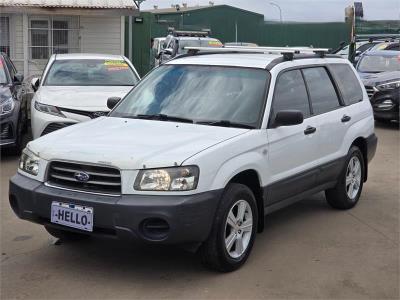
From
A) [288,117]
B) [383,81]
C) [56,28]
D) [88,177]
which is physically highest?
[56,28]

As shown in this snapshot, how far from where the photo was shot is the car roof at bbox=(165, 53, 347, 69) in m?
5.27

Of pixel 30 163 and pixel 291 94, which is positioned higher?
pixel 291 94

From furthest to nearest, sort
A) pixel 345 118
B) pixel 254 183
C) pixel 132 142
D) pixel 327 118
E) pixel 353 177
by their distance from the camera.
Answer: pixel 353 177
pixel 345 118
pixel 327 118
pixel 254 183
pixel 132 142

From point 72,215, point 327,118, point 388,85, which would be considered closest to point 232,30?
point 388,85

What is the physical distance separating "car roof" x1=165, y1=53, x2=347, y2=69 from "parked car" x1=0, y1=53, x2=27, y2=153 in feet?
11.9

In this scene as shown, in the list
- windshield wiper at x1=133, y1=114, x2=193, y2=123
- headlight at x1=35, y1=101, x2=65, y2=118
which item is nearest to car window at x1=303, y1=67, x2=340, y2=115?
windshield wiper at x1=133, y1=114, x2=193, y2=123

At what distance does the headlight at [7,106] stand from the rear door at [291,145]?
4.70m

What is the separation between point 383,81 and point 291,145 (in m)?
8.40

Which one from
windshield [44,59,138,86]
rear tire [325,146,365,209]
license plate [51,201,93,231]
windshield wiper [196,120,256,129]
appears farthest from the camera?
windshield [44,59,138,86]

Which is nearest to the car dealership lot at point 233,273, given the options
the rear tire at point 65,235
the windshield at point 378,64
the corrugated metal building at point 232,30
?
the rear tire at point 65,235

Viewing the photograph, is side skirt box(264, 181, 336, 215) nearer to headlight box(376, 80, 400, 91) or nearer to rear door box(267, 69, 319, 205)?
rear door box(267, 69, 319, 205)

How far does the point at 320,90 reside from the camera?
5.84 m

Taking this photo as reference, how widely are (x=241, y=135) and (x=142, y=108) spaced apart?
3.68 feet

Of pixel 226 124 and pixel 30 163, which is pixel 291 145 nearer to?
pixel 226 124
